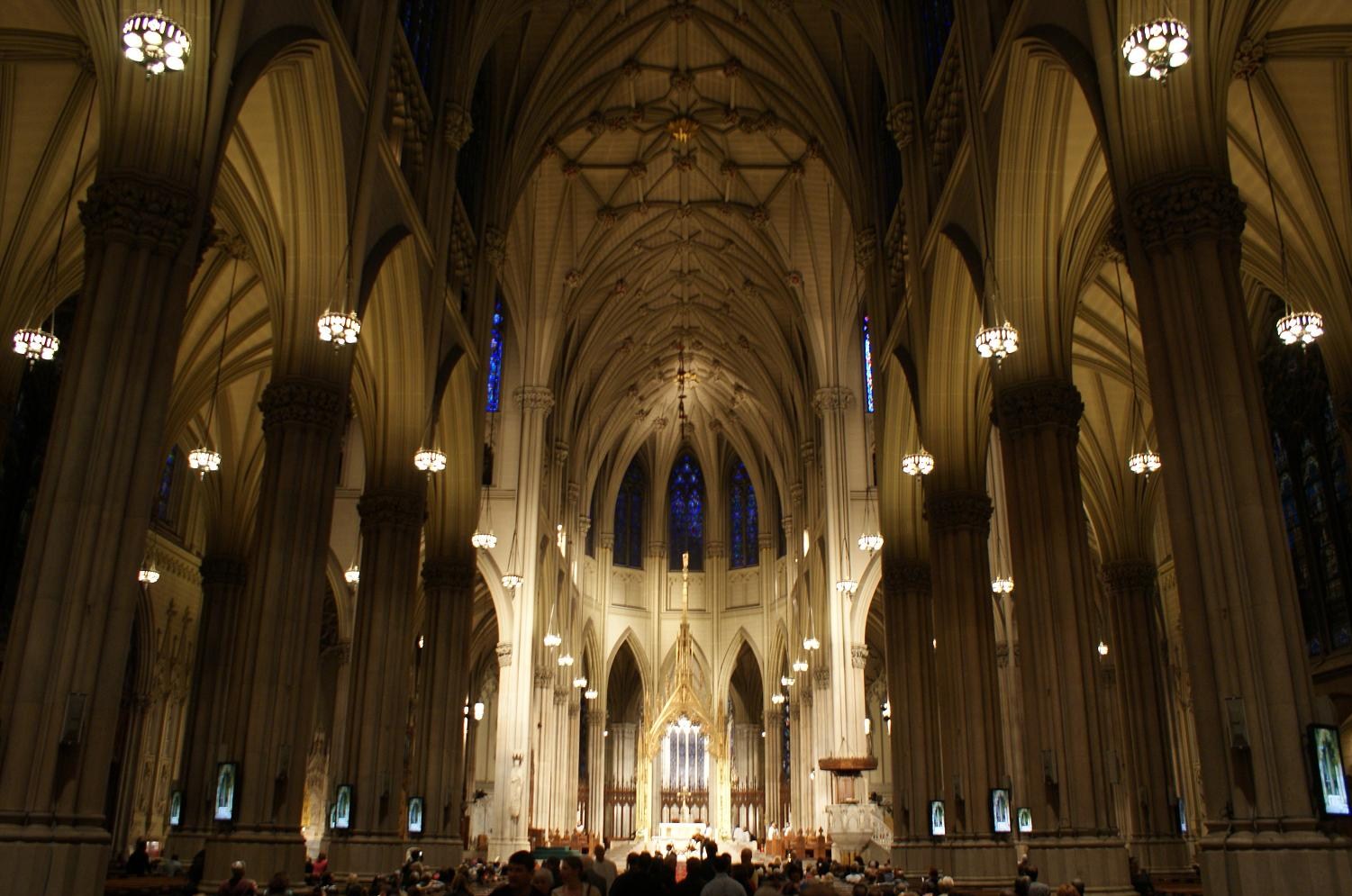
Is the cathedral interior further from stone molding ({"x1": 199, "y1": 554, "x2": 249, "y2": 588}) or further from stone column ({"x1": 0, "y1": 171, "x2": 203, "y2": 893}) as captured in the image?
stone molding ({"x1": 199, "y1": 554, "x2": 249, "y2": 588})

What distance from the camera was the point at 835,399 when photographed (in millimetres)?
36062

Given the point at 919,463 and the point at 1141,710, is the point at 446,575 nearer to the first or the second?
the point at 919,463

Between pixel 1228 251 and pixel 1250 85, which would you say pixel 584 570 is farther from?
pixel 1228 251

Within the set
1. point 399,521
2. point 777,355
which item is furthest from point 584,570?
point 399,521

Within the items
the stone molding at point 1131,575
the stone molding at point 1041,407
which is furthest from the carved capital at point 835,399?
the stone molding at point 1041,407

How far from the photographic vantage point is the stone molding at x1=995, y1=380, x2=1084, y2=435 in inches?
612

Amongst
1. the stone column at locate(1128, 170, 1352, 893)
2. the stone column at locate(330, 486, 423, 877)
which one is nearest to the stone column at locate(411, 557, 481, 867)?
the stone column at locate(330, 486, 423, 877)

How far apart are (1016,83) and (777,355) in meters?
26.9

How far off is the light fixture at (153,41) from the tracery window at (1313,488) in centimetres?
2017

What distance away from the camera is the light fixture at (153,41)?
9.65 metres

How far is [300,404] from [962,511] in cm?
1147

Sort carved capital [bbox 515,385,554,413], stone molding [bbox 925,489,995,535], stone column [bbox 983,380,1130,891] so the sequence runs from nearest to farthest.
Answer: stone column [bbox 983,380,1130,891]
stone molding [bbox 925,489,995,535]
carved capital [bbox 515,385,554,413]

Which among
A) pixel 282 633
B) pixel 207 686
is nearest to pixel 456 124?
pixel 282 633

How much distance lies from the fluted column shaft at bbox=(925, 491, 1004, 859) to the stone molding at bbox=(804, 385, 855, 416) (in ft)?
51.1
